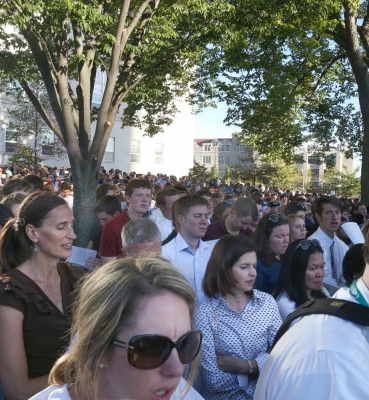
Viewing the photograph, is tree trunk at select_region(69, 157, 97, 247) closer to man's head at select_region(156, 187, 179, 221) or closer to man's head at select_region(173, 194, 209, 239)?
man's head at select_region(156, 187, 179, 221)

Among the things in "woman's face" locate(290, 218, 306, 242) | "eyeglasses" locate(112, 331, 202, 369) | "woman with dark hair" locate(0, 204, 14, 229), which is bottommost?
"woman's face" locate(290, 218, 306, 242)

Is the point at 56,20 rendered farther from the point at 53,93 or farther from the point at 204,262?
the point at 204,262

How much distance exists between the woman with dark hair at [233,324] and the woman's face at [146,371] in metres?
1.90

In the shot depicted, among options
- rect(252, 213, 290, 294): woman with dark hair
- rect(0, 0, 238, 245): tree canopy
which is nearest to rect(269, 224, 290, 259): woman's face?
rect(252, 213, 290, 294): woman with dark hair

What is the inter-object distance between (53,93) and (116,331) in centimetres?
1116

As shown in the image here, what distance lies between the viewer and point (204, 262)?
5258 mm

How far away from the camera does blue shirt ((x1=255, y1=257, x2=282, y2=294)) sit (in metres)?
5.11

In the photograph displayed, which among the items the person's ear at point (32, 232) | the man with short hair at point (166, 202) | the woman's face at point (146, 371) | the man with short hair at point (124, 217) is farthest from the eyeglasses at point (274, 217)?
the woman's face at point (146, 371)

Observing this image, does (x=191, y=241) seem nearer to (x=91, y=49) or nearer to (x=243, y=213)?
(x=243, y=213)

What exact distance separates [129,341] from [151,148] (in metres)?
47.8

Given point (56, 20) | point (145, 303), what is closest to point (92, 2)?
point (56, 20)

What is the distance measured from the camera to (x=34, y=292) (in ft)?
9.82

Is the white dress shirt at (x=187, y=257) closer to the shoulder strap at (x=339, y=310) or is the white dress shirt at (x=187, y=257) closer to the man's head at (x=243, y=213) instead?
the man's head at (x=243, y=213)

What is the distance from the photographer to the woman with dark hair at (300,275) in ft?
13.9
